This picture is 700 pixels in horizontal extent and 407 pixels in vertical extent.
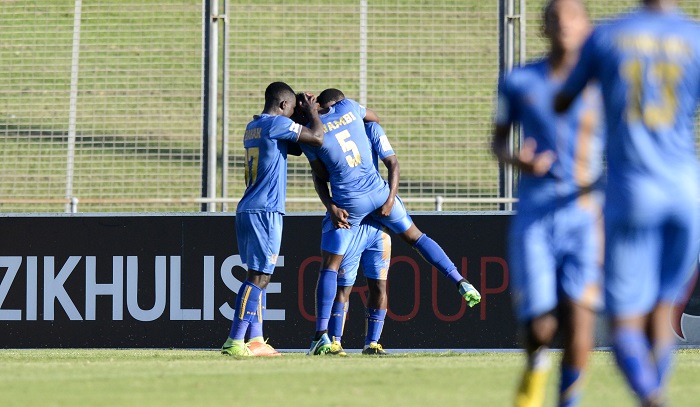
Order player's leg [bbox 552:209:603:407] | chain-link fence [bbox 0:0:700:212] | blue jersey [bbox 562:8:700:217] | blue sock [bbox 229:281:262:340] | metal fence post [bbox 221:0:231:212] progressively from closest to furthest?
blue jersey [bbox 562:8:700:217], player's leg [bbox 552:209:603:407], blue sock [bbox 229:281:262:340], metal fence post [bbox 221:0:231:212], chain-link fence [bbox 0:0:700:212]

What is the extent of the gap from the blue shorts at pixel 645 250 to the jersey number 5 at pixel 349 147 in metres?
5.54

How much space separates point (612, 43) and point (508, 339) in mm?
7406

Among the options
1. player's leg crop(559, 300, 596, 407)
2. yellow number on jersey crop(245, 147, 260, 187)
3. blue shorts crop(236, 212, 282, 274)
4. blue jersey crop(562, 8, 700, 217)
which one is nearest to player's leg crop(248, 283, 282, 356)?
blue shorts crop(236, 212, 282, 274)

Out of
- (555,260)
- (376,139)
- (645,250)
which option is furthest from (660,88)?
(376,139)

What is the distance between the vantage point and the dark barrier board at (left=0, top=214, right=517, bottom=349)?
1167cm

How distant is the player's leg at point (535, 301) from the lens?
17.5 ft

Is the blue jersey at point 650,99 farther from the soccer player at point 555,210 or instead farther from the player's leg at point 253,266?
the player's leg at point 253,266

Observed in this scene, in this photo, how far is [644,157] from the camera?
4.49 m

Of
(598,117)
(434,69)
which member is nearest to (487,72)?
(434,69)

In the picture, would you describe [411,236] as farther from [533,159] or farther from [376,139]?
[533,159]

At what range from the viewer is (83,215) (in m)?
12.0

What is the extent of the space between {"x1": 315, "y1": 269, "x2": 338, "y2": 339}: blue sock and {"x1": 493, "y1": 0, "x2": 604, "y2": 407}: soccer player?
14.6ft

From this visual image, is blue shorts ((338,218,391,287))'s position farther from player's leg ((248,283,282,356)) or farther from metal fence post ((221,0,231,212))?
metal fence post ((221,0,231,212))

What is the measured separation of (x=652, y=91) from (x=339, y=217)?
5.66 meters
